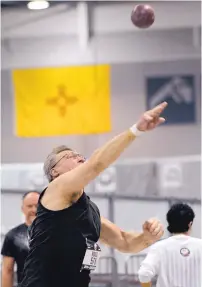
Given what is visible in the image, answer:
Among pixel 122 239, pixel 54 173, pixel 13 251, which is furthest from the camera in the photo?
pixel 13 251

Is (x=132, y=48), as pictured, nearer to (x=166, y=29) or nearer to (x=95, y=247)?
(x=166, y=29)

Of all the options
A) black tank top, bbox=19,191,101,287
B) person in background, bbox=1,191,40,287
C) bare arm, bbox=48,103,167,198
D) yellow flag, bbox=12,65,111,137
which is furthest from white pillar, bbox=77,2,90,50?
bare arm, bbox=48,103,167,198

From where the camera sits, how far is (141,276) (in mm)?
4484

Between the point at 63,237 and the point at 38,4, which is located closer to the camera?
the point at 63,237

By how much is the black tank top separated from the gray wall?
7679mm

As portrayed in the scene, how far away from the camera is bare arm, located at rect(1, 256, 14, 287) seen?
5.26 metres

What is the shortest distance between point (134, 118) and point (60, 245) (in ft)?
25.9

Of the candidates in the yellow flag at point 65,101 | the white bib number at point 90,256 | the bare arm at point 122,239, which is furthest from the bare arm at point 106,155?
the yellow flag at point 65,101

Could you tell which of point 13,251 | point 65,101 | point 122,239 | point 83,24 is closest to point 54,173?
point 122,239

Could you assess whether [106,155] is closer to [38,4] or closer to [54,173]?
[54,173]

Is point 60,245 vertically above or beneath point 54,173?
beneath

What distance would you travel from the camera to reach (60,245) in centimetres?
321

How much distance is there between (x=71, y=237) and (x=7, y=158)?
824cm

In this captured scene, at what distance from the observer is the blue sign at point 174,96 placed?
10.9 meters
